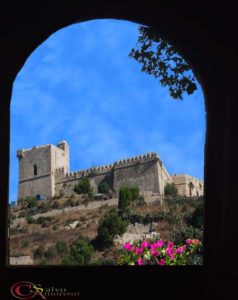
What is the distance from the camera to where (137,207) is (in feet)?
88.3

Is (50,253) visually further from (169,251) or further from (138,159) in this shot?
(169,251)

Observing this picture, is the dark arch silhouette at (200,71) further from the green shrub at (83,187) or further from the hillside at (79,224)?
the green shrub at (83,187)

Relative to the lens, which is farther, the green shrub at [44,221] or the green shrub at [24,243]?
the green shrub at [44,221]

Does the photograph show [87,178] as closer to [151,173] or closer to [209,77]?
[151,173]

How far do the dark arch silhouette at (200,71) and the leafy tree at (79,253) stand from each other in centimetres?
2121

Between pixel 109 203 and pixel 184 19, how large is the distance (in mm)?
27491

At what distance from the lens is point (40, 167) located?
32938 millimetres

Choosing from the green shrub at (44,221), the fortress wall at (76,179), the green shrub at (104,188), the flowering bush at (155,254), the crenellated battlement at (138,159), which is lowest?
the flowering bush at (155,254)

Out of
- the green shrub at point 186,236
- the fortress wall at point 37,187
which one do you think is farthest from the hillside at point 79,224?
the fortress wall at point 37,187

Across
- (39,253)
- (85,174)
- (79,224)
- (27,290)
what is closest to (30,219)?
(79,224)

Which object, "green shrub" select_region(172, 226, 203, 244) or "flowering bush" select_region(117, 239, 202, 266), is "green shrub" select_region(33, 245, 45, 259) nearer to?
"green shrub" select_region(172, 226, 203, 244)

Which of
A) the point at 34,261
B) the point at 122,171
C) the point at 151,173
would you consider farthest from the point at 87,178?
the point at 34,261

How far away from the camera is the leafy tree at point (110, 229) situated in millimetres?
24750

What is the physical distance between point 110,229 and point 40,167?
29.8ft
